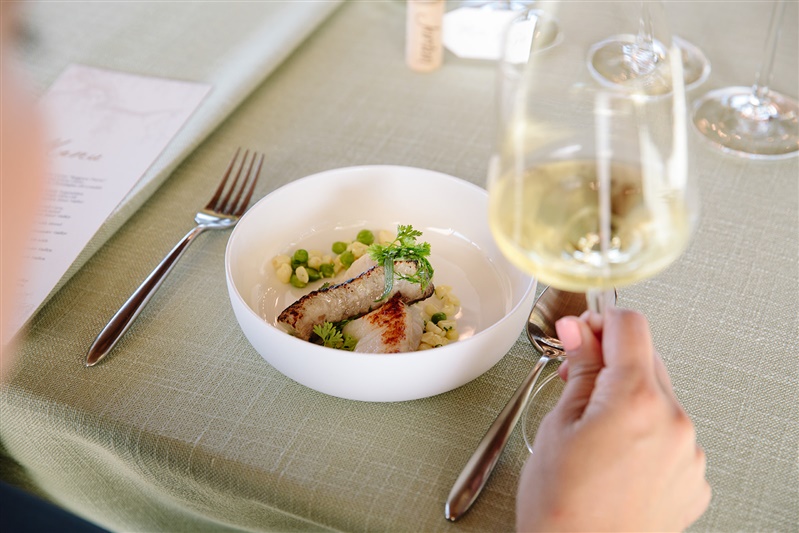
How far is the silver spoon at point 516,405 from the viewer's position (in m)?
0.81

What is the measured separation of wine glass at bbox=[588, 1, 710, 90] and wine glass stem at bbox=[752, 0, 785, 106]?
10.8 inches

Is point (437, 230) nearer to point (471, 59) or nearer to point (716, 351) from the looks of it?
point (716, 351)

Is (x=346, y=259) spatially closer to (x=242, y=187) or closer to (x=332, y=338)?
(x=332, y=338)

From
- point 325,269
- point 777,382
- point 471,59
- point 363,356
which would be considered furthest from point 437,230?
point 471,59

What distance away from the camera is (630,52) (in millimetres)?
1211

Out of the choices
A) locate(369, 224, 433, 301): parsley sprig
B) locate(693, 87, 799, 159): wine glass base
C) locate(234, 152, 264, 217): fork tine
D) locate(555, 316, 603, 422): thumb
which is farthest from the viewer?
locate(693, 87, 799, 159): wine glass base

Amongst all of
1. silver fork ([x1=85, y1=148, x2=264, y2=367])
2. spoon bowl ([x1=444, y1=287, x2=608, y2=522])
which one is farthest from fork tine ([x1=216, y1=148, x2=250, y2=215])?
spoon bowl ([x1=444, y1=287, x2=608, y2=522])

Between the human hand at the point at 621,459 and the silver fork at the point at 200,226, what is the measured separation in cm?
56

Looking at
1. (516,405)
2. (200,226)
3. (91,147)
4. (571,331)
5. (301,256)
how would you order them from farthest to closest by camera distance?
(91,147), (200,226), (301,256), (516,405), (571,331)

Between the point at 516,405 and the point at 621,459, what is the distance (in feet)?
0.61

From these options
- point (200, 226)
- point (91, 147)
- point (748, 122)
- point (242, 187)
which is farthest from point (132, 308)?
point (748, 122)

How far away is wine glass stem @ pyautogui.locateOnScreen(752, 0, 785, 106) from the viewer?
1367mm

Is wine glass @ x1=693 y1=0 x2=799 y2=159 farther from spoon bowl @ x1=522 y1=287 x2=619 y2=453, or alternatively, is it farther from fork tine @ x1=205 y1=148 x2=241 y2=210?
fork tine @ x1=205 y1=148 x2=241 y2=210

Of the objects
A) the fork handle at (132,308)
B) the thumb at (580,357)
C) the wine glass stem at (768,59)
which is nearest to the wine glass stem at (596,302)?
the thumb at (580,357)
